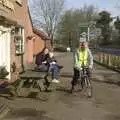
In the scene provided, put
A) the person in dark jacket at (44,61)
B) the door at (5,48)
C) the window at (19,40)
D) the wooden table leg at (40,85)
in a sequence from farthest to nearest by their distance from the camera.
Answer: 1. the window at (19,40)
2. the door at (5,48)
3. the person in dark jacket at (44,61)
4. the wooden table leg at (40,85)

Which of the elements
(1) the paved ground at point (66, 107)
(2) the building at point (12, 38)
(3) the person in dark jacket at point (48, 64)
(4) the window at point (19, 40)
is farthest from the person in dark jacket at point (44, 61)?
(4) the window at point (19, 40)

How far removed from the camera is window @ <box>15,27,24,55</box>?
70.3ft

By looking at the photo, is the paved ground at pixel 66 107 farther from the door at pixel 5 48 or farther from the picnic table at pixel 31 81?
the door at pixel 5 48

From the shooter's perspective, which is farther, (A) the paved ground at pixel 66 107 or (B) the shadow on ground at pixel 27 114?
(A) the paved ground at pixel 66 107

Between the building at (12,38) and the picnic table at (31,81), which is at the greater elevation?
the building at (12,38)

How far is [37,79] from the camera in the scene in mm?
14094

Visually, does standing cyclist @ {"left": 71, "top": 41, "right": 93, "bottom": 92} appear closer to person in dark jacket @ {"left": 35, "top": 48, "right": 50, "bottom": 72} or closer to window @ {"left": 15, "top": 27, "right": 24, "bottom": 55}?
person in dark jacket @ {"left": 35, "top": 48, "right": 50, "bottom": 72}

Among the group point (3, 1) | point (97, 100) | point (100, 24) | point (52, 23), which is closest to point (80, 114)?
point (97, 100)

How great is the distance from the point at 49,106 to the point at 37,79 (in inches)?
90.2

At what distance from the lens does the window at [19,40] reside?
70.3ft

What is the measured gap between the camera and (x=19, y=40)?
2208cm

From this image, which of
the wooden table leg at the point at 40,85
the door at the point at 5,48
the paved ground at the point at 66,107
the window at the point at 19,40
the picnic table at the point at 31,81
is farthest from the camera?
the window at the point at 19,40

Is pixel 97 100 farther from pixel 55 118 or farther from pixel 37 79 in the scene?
pixel 55 118

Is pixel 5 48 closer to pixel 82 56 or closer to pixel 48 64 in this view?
pixel 48 64
